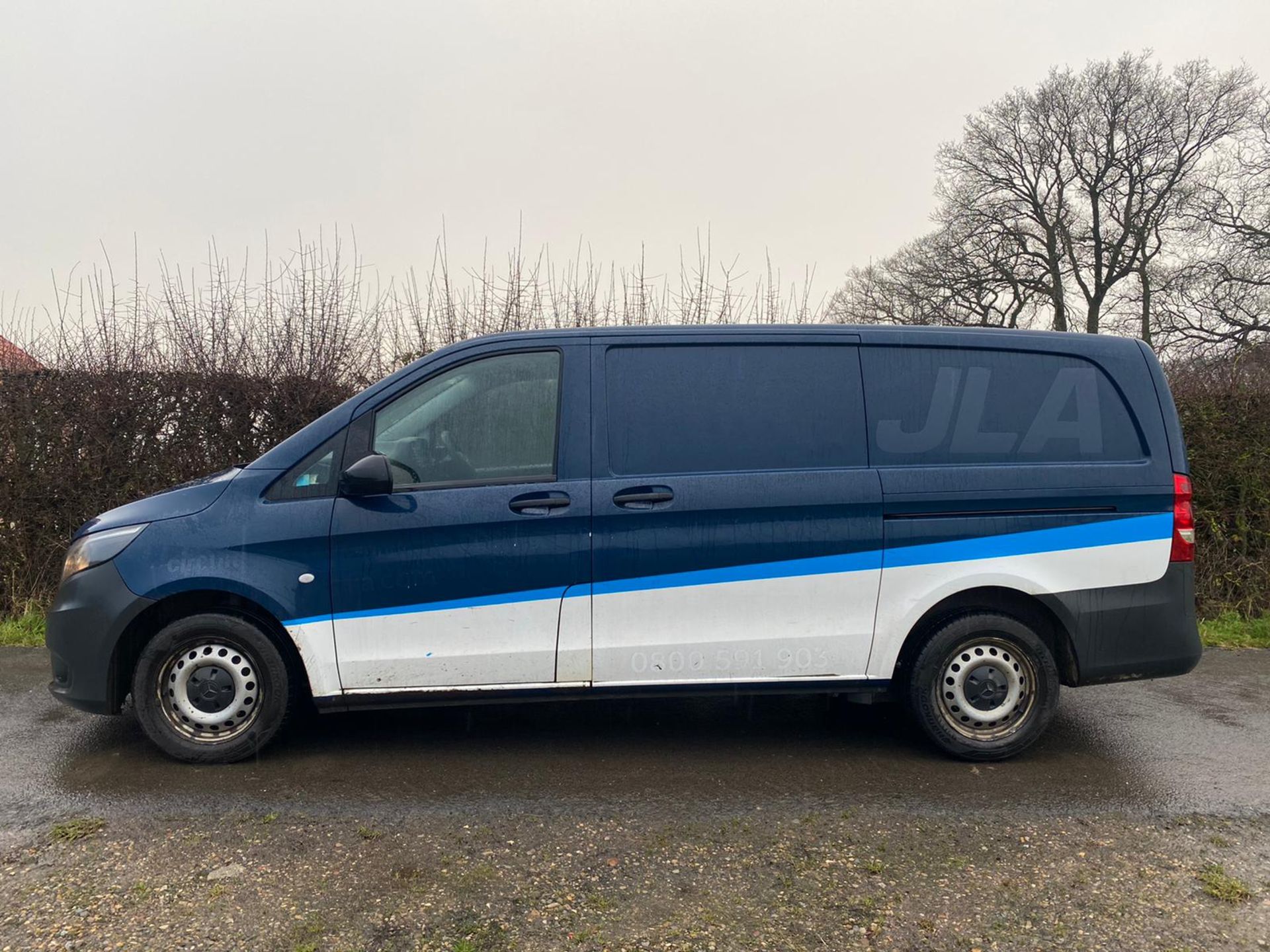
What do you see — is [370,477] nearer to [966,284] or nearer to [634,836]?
[634,836]

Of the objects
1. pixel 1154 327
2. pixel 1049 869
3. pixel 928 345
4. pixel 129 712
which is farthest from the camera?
pixel 1154 327

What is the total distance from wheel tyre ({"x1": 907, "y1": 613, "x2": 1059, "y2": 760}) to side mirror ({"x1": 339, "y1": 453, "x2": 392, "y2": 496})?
2.46 metres

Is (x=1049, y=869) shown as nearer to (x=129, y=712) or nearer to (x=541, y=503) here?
(x=541, y=503)

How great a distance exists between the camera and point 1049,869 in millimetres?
3232

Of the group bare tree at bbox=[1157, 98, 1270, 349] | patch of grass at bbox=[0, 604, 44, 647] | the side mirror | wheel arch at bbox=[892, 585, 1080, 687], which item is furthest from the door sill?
bare tree at bbox=[1157, 98, 1270, 349]

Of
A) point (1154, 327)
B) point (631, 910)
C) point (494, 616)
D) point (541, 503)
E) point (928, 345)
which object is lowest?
point (631, 910)

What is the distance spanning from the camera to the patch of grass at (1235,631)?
701cm

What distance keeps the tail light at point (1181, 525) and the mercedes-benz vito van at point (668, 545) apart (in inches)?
0.6

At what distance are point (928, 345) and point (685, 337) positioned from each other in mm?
1123

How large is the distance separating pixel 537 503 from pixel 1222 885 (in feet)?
9.21

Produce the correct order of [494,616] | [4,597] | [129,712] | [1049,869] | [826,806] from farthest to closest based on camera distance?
[4,597] < [129,712] < [494,616] < [826,806] < [1049,869]

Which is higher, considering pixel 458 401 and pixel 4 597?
pixel 458 401

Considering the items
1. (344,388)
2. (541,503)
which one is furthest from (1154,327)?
(541,503)

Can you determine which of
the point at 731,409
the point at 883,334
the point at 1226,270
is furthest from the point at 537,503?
the point at 1226,270
